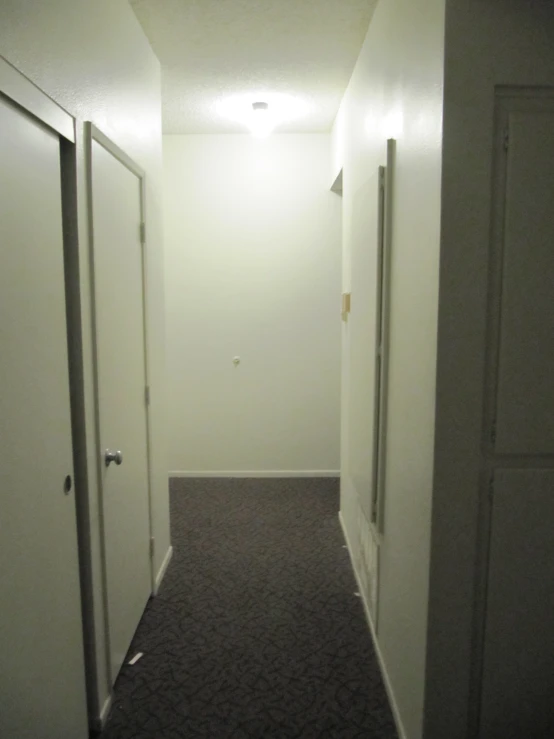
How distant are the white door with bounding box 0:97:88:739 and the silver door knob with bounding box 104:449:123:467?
272 mm

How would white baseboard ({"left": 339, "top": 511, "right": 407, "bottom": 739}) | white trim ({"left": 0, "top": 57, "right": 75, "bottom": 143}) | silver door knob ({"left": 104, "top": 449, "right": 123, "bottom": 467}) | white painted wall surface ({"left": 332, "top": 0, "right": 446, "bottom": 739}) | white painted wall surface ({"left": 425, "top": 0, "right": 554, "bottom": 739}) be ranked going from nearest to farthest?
white trim ({"left": 0, "top": 57, "right": 75, "bottom": 143}) < white painted wall surface ({"left": 425, "top": 0, "right": 554, "bottom": 739}) < white painted wall surface ({"left": 332, "top": 0, "right": 446, "bottom": 739}) < white baseboard ({"left": 339, "top": 511, "right": 407, "bottom": 739}) < silver door knob ({"left": 104, "top": 449, "right": 123, "bottom": 467})

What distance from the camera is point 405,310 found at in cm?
181

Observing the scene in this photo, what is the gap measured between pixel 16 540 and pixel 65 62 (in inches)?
55.1

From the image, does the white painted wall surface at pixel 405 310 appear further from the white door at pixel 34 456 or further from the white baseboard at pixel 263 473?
the white baseboard at pixel 263 473

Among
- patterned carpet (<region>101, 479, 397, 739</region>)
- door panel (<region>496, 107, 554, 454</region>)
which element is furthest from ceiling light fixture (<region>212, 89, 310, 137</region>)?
patterned carpet (<region>101, 479, 397, 739</region>)

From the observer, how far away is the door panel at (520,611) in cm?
154

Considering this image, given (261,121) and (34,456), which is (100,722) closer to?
(34,456)

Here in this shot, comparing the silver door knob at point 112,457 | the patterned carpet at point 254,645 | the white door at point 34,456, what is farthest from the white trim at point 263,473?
the white door at point 34,456

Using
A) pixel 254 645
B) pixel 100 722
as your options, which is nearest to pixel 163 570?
pixel 254 645

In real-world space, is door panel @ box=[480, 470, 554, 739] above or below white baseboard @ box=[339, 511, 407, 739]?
above

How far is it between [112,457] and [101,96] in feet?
4.46

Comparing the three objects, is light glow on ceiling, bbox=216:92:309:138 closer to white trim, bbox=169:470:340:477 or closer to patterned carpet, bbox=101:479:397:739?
white trim, bbox=169:470:340:477

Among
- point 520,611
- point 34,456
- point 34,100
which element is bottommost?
point 520,611

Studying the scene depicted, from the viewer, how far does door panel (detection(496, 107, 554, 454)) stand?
1.43 meters
